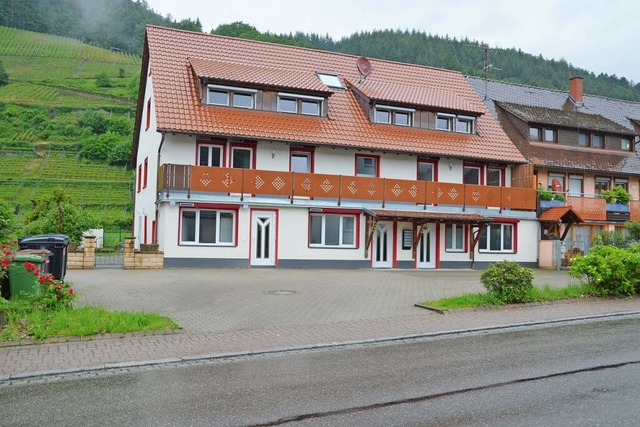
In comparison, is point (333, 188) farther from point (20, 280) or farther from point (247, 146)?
point (20, 280)

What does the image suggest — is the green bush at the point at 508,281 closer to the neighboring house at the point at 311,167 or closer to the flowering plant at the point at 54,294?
the flowering plant at the point at 54,294

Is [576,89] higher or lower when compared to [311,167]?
higher

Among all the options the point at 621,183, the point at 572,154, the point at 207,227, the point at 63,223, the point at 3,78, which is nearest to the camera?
the point at 207,227

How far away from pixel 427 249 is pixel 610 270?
12326 mm

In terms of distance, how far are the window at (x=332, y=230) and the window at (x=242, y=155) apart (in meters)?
3.37

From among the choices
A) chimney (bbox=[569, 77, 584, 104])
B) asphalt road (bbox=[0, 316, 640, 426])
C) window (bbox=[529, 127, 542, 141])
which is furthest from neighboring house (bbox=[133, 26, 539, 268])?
asphalt road (bbox=[0, 316, 640, 426])

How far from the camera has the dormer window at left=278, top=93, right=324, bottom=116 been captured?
2591 centimetres

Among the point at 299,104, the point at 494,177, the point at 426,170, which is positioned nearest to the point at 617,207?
the point at 494,177

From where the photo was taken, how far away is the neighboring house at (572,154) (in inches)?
1178

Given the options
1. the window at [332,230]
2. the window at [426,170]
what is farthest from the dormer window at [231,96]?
the window at [426,170]

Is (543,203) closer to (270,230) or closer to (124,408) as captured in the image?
(270,230)

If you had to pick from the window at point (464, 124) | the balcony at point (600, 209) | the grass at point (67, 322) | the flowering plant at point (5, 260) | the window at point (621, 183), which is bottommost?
the grass at point (67, 322)

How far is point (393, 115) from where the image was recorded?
2803 cm

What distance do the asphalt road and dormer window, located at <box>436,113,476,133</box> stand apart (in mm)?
20578
